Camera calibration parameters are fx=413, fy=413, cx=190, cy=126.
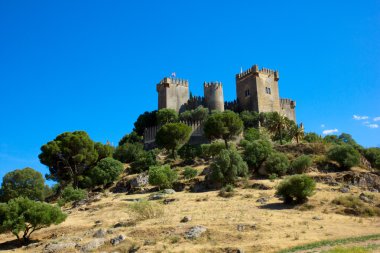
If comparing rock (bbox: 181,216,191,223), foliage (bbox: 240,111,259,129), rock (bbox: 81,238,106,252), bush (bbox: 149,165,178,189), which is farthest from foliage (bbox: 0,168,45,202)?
foliage (bbox: 240,111,259,129)

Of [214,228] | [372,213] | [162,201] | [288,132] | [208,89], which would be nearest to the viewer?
[214,228]

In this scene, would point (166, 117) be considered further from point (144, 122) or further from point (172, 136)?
point (172, 136)

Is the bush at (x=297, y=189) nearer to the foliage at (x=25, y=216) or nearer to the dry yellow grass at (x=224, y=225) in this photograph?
the dry yellow grass at (x=224, y=225)

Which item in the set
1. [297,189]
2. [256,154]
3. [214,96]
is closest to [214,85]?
[214,96]

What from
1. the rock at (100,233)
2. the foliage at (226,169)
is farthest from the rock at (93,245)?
the foliage at (226,169)

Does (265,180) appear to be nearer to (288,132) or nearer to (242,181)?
(242,181)

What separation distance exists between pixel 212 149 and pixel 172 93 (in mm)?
23473

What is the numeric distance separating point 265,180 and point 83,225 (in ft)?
54.9

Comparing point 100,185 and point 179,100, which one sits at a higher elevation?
point 179,100

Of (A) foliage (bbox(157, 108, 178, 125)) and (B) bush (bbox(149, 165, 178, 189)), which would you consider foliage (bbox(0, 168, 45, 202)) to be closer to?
(B) bush (bbox(149, 165, 178, 189))

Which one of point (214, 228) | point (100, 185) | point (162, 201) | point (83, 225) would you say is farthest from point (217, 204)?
point (100, 185)

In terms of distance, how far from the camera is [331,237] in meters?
19.9

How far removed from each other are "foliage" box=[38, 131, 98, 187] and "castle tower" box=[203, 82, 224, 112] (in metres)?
24.6

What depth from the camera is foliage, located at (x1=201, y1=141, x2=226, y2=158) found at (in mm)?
46625
